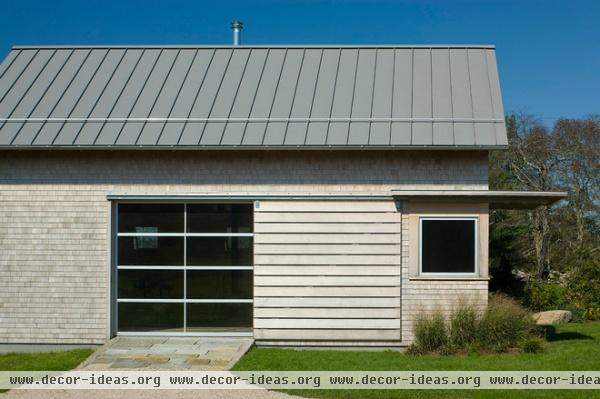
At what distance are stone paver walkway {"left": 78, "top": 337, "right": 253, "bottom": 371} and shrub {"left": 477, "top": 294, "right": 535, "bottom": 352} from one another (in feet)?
13.9

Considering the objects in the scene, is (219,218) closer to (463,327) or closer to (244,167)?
(244,167)

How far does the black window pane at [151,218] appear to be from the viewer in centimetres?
1591

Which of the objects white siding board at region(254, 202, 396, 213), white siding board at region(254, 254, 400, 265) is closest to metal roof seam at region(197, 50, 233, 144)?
white siding board at region(254, 202, 396, 213)

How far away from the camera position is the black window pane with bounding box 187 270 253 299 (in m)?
15.8

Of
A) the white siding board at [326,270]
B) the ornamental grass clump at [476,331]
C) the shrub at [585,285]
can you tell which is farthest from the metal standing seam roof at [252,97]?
the shrub at [585,285]

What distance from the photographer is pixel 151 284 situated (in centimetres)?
1596

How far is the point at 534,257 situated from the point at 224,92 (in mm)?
19523

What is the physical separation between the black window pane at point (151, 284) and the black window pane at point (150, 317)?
185 mm

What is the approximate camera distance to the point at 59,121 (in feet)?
52.2

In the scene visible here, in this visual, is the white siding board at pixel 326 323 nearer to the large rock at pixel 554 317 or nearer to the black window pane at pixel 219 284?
the black window pane at pixel 219 284

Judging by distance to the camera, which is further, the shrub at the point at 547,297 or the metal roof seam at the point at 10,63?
the shrub at the point at 547,297

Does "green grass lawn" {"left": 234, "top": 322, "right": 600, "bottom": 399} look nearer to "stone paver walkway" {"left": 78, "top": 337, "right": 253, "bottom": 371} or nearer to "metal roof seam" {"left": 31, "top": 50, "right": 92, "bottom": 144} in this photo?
"stone paver walkway" {"left": 78, "top": 337, "right": 253, "bottom": 371}

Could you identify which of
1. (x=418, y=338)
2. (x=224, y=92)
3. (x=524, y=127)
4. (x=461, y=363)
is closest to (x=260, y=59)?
(x=224, y=92)

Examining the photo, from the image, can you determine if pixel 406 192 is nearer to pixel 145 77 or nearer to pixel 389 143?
pixel 389 143
